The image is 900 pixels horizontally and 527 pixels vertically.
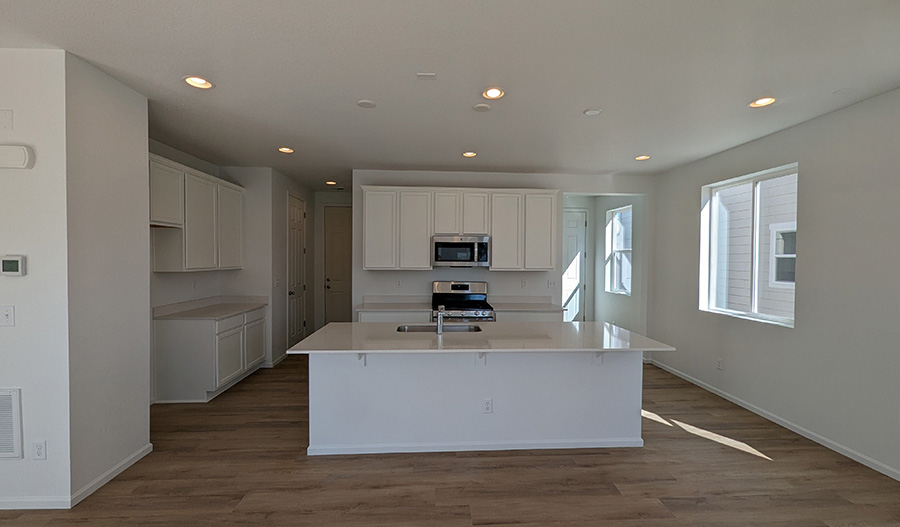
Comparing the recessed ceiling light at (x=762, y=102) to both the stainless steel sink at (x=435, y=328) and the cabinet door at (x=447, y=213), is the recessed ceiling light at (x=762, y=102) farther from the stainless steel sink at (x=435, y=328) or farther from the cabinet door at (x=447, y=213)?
the cabinet door at (x=447, y=213)

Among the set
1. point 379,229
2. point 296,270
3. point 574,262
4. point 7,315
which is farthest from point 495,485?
point 574,262

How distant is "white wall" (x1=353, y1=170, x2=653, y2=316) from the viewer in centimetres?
533

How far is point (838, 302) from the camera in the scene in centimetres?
307

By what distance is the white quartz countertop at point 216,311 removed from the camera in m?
4.04

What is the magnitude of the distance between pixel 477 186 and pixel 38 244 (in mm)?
4214

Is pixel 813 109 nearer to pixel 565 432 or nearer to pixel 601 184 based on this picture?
pixel 601 184

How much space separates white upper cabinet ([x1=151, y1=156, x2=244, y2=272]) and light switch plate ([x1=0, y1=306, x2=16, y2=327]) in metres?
1.48

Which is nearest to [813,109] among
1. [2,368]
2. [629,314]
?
[629,314]

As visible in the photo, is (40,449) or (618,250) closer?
(40,449)

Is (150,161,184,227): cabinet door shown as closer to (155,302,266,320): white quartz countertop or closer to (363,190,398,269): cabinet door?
(155,302,266,320): white quartz countertop

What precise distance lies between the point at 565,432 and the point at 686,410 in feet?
5.02

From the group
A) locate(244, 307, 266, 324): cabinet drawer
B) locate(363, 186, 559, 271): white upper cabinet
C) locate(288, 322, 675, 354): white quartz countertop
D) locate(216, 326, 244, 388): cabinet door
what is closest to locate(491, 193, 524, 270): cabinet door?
locate(363, 186, 559, 271): white upper cabinet

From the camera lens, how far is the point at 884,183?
9.16 feet

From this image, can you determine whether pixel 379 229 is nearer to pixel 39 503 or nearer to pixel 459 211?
pixel 459 211
